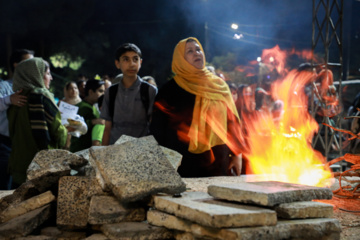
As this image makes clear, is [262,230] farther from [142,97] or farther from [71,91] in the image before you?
[71,91]

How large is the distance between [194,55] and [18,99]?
2120mm

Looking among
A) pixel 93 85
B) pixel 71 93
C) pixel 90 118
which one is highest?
pixel 93 85

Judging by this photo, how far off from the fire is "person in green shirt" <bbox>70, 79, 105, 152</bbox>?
7.93 feet

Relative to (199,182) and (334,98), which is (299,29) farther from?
(199,182)

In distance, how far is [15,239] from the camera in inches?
89.8

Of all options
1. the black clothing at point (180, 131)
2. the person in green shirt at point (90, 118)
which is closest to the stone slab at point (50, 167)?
the black clothing at point (180, 131)

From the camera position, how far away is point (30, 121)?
432 cm

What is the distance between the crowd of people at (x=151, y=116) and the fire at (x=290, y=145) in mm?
504

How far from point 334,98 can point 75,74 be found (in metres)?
18.8

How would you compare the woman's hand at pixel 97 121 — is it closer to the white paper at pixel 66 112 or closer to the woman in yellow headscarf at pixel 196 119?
the white paper at pixel 66 112

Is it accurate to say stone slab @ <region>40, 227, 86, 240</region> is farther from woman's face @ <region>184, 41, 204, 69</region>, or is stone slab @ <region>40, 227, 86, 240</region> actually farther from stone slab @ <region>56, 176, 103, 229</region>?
woman's face @ <region>184, 41, 204, 69</region>

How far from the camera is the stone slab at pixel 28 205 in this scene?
2552 millimetres

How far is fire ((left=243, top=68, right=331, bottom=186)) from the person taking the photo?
11.2ft

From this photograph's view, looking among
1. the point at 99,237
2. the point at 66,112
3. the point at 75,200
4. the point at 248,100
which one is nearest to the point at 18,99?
the point at 66,112
